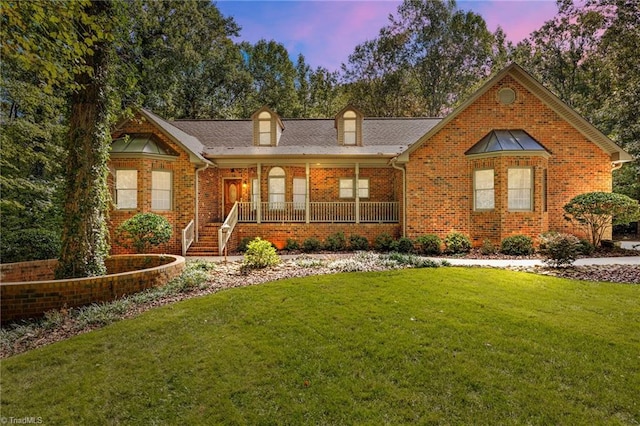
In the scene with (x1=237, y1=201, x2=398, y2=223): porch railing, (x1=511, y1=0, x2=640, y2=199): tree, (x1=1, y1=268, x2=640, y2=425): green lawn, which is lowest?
(x1=1, y1=268, x2=640, y2=425): green lawn

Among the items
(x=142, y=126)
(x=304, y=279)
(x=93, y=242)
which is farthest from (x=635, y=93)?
(x=142, y=126)

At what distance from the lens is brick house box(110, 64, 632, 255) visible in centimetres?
1173

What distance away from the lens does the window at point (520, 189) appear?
38.2ft

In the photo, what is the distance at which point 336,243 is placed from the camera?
1291 centimetres

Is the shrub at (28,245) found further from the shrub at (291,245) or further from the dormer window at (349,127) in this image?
the dormer window at (349,127)

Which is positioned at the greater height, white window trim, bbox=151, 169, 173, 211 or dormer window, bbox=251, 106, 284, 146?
dormer window, bbox=251, 106, 284, 146

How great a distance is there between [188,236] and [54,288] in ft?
22.7

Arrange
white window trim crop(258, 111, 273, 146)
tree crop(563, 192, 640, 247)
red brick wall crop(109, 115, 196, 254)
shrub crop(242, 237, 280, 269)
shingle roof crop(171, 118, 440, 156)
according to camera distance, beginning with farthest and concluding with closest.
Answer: white window trim crop(258, 111, 273, 146), shingle roof crop(171, 118, 440, 156), red brick wall crop(109, 115, 196, 254), tree crop(563, 192, 640, 247), shrub crop(242, 237, 280, 269)

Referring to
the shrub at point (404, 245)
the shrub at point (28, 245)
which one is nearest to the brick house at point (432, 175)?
the shrub at point (404, 245)

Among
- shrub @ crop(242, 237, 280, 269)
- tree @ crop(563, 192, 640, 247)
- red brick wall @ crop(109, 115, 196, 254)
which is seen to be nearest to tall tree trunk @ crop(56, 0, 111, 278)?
shrub @ crop(242, 237, 280, 269)

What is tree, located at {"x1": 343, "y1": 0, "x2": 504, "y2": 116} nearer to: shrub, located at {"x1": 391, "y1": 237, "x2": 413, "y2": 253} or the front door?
the front door

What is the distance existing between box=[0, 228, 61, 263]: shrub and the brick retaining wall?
2816 mm

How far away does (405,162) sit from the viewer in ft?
41.5

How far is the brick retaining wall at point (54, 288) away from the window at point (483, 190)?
11.1 metres
